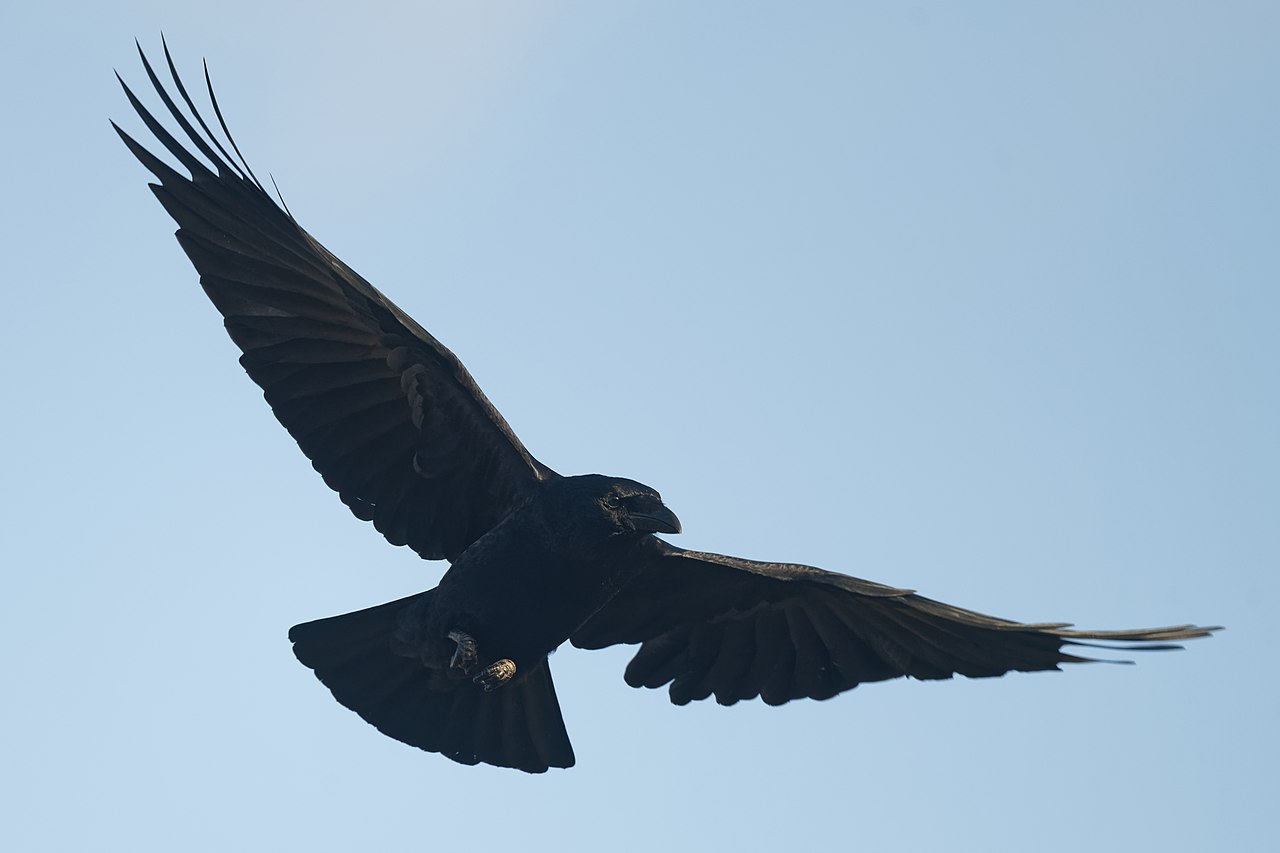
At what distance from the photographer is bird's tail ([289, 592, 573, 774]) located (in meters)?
10.0

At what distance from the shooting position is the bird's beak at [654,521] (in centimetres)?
954

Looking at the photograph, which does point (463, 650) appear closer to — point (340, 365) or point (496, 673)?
point (496, 673)

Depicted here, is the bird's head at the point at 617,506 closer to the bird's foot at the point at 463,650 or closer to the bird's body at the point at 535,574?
the bird's body at the point at 535,574

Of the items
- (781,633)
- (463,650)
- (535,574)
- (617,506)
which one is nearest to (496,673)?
(463,650)

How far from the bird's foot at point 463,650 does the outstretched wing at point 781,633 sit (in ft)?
3.55

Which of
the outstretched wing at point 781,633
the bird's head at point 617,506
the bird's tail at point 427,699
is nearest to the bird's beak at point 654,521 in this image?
the bird's head at point 617,506

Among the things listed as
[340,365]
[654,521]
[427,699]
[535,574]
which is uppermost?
[340,365]

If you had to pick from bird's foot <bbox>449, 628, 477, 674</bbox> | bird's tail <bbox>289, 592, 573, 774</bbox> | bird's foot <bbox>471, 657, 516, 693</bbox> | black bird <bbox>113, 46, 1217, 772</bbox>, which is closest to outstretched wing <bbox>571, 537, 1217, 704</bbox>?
black bird <bbox>113, 46, 1217, 772</bbox>

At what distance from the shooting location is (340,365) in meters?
9.95

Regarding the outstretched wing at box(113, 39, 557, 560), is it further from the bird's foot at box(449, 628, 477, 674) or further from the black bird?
the bird's foot at box(449, 628, 477, 674)

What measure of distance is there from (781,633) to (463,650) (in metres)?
2.09

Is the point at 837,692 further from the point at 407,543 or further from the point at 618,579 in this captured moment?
the point at 407,543

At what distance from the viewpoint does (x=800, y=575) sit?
10.1 meters

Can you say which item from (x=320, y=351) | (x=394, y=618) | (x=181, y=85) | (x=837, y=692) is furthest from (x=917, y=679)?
(x=181, y=85)
